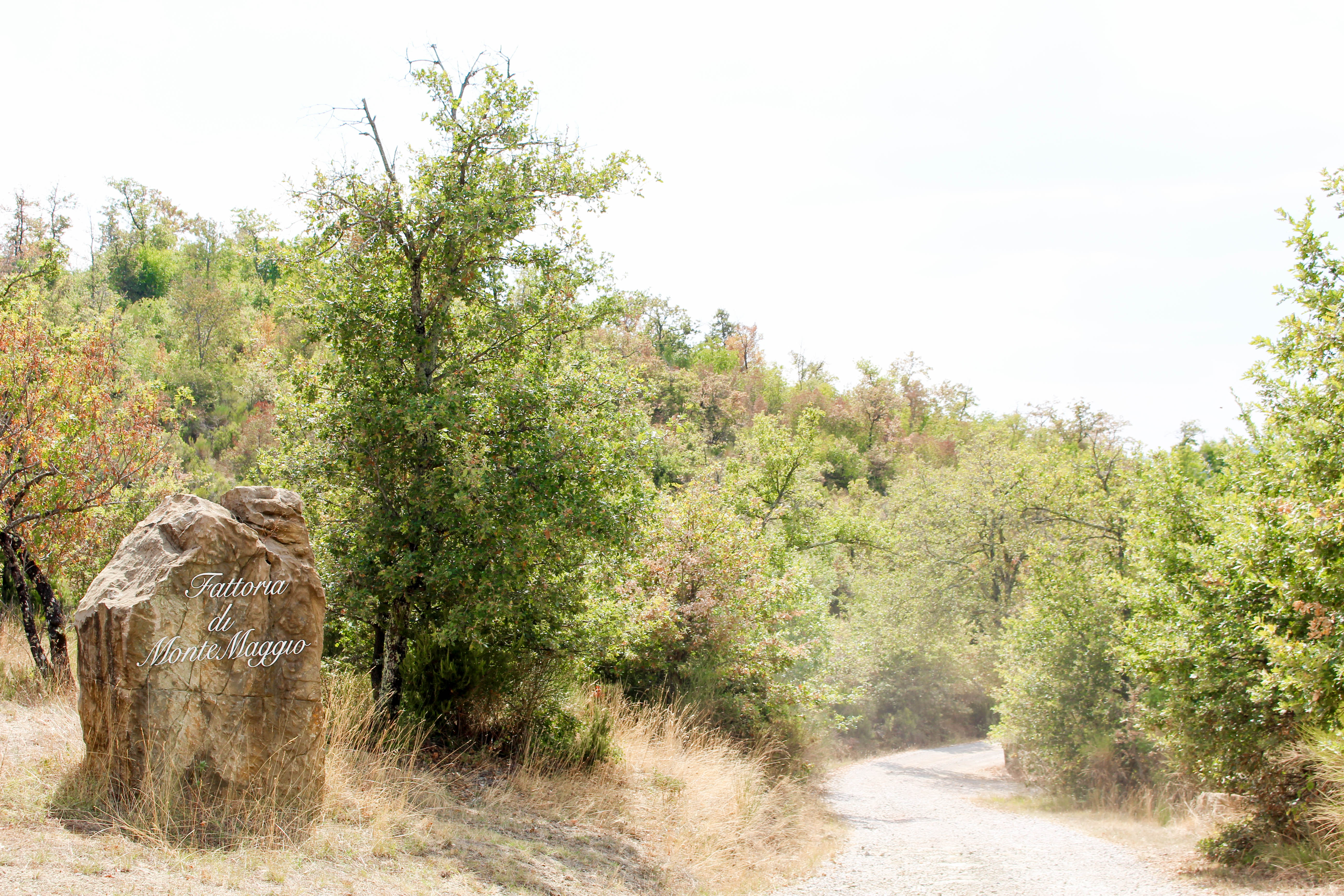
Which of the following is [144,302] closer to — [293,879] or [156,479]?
[156,479]

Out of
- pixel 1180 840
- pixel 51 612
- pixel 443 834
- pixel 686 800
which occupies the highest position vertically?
pixel 51 612

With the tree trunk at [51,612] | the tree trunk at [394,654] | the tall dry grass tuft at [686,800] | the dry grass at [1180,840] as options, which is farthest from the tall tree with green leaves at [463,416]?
the dry grass at [1180,840]

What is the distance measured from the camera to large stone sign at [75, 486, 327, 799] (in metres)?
5.48

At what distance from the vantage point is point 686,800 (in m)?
9.52

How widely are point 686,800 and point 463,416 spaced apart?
526 centimetres

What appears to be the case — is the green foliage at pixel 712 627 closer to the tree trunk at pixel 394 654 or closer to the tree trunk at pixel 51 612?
the tree trunk at pixel 394 654

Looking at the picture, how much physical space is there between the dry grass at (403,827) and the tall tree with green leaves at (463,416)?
99 cm

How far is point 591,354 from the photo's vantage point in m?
9.16

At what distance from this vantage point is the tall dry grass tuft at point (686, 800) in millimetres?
8242

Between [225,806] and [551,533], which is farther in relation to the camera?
[551,533]

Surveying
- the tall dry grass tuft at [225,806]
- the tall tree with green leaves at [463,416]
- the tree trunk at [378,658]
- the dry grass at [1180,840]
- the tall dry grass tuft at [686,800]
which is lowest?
the dry grass at [1180,840]

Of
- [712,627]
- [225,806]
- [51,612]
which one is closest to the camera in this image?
[225,806]

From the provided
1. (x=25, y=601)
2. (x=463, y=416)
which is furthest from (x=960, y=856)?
(x=25, y=601)

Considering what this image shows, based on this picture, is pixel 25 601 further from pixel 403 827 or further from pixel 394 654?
pixel 403 827
